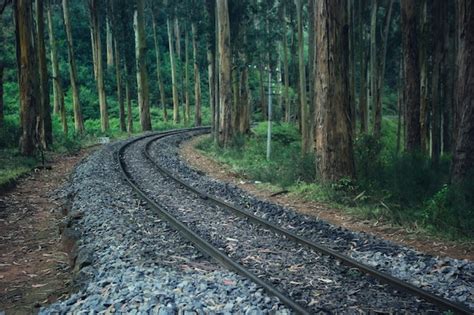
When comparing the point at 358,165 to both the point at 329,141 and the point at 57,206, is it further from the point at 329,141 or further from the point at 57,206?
the point at 57,206

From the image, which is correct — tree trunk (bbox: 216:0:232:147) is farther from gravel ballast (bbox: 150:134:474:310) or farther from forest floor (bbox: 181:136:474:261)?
gravel ballast (bbox: 150:134:474:310)

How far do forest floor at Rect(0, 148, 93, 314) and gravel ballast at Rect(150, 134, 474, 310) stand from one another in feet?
13.1

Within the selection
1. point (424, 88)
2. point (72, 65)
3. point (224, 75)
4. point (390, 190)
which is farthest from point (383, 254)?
point (72, 65)

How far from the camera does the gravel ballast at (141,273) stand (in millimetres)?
4949

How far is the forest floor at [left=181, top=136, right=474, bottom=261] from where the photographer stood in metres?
7.46

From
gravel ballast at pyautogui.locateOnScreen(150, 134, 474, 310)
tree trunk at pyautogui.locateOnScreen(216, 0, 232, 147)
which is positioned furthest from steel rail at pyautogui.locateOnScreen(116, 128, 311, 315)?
tree trunk at pyautogui.locateOnScreen(216, 0, 232, 147)

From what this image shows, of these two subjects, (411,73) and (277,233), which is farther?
(411,73)

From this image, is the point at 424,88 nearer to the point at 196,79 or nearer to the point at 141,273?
the point at 141,273

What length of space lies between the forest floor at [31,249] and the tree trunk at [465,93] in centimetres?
781

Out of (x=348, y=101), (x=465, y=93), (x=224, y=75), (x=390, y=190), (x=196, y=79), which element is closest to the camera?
(x=465, y=93)

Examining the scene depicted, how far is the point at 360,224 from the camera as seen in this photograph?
9.16 m

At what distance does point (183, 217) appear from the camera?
31.1 feet

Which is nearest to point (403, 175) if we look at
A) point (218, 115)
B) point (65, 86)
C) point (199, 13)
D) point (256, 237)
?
point (256, 237)

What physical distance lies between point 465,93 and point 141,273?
7.51m
